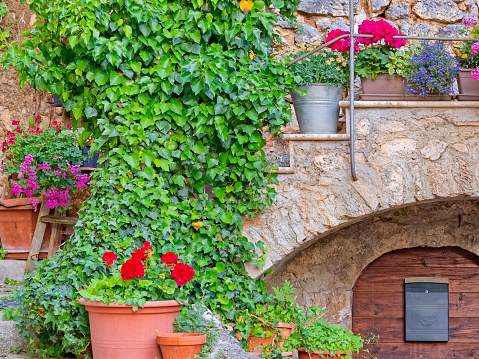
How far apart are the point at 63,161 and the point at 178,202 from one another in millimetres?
1299

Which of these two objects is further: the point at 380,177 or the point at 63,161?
the point at 63,161

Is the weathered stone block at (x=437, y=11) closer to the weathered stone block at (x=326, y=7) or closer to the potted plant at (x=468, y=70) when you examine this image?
the weathered stone block at (x=326, y=7)

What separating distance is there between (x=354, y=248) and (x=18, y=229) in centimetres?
260

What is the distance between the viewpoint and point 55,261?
292cm

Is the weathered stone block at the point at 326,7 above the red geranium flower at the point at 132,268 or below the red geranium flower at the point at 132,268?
above

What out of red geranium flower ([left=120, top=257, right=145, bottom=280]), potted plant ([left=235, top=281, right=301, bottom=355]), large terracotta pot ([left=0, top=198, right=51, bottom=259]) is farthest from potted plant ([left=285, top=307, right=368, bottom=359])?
large terracotta pot ([left=0, top=198, right=51, bottom=259])

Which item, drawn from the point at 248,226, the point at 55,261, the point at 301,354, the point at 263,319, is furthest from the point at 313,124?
the point at 55,261

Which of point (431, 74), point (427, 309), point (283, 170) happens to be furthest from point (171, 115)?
point (427, 309)

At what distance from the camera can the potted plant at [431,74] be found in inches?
127

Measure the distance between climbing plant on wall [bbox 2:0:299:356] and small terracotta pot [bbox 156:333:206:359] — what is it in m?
0.59

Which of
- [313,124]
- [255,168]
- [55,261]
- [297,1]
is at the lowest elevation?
[55,261]

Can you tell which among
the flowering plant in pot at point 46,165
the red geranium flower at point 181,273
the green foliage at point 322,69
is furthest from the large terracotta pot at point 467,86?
the flowering plant in pot at point 46,165

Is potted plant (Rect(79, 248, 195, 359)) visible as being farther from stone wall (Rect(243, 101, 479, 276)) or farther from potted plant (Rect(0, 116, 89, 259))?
potted plant (Rect(0, 116, 89, 259))

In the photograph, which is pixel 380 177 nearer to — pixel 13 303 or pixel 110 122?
pixel 110 122
